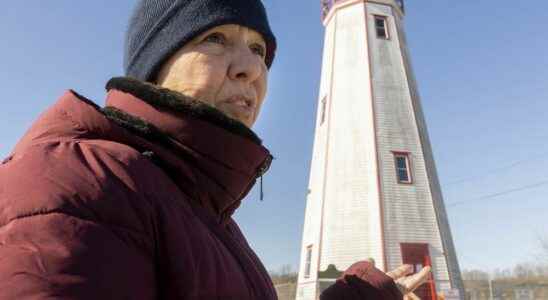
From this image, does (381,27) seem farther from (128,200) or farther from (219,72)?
(128,200)

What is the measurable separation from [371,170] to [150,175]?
1672 centimetres

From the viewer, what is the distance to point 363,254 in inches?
636

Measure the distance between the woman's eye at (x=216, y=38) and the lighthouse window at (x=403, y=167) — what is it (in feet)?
54.3

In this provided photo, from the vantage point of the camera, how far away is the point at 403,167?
17.6 m

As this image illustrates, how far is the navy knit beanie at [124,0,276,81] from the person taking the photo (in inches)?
60.8

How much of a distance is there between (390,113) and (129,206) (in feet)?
59.6

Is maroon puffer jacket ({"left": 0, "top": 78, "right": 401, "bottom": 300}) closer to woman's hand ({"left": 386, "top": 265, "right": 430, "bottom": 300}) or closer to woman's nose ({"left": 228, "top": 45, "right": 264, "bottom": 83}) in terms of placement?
woman's nose ({"left": 228, "top": 45, "right": 264, "bottom": 83})

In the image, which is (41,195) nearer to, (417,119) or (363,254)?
(363,254)

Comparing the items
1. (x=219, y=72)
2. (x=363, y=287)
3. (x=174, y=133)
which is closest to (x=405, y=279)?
(x=363, y=287)

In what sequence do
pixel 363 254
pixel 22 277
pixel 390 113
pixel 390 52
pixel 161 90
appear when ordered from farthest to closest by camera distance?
pixel 390 52 → pixel 390 113 → pixel 363 254 → pixel 161 90 → pixel 22 277

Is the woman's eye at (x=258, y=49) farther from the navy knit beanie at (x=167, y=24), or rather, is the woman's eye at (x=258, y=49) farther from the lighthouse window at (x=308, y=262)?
the lighthouse window at (x=308, y=262)

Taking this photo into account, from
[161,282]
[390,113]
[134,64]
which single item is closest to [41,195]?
[161,282]

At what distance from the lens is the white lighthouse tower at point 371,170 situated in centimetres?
1623

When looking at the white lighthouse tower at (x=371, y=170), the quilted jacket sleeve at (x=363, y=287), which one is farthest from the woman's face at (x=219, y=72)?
the white lighthouse tower at (x=371, y=170)
